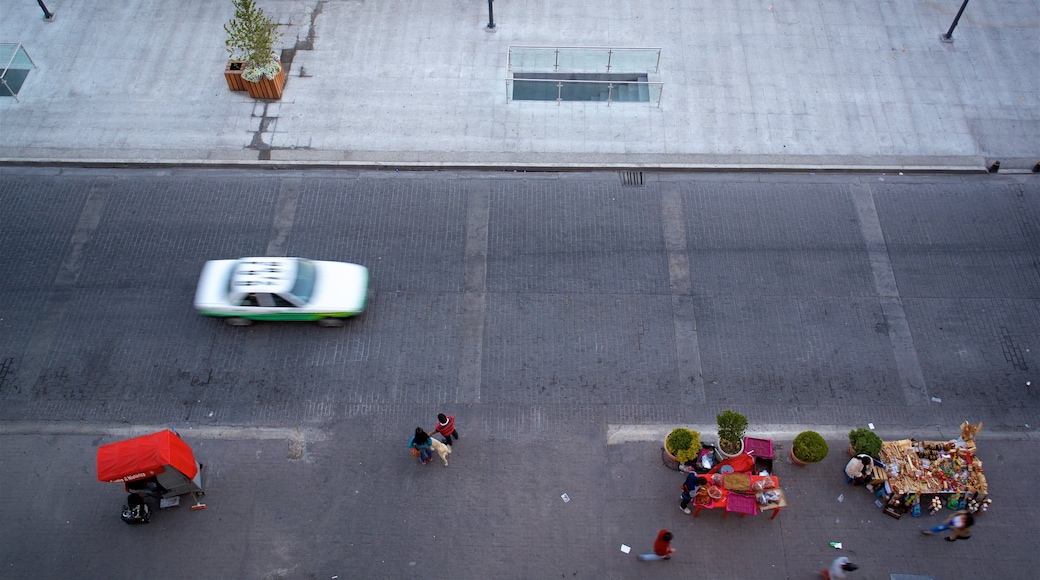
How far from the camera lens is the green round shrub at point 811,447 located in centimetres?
1259

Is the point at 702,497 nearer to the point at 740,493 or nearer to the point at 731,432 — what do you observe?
the point at 740,493

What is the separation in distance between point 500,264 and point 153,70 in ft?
36.0

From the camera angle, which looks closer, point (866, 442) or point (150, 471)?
point (150, 471)

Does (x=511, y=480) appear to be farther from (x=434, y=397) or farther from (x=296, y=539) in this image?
(x=296, y=539)

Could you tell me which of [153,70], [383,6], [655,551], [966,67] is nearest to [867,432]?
[655,551]

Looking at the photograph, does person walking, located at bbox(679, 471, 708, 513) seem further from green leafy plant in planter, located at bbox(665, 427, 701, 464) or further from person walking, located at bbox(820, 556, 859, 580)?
person walking, located at bbox(820, 556, 859, 580)

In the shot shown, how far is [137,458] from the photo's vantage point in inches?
465

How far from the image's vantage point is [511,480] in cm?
1316

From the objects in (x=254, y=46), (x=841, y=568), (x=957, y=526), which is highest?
(x=254, y=46)

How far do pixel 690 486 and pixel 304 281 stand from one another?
8.35 m

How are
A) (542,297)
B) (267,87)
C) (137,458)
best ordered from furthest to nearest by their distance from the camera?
(267,87), (542,297), (137,458)

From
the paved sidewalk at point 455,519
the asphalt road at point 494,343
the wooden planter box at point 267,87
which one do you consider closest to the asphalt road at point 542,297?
the asphalt road at point 494,343

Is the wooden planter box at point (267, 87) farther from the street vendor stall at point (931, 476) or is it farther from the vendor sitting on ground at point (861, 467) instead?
the street vendor stall at point (931, 476)

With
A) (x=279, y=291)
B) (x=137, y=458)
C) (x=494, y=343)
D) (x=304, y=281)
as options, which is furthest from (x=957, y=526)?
(x=137, y=458)
